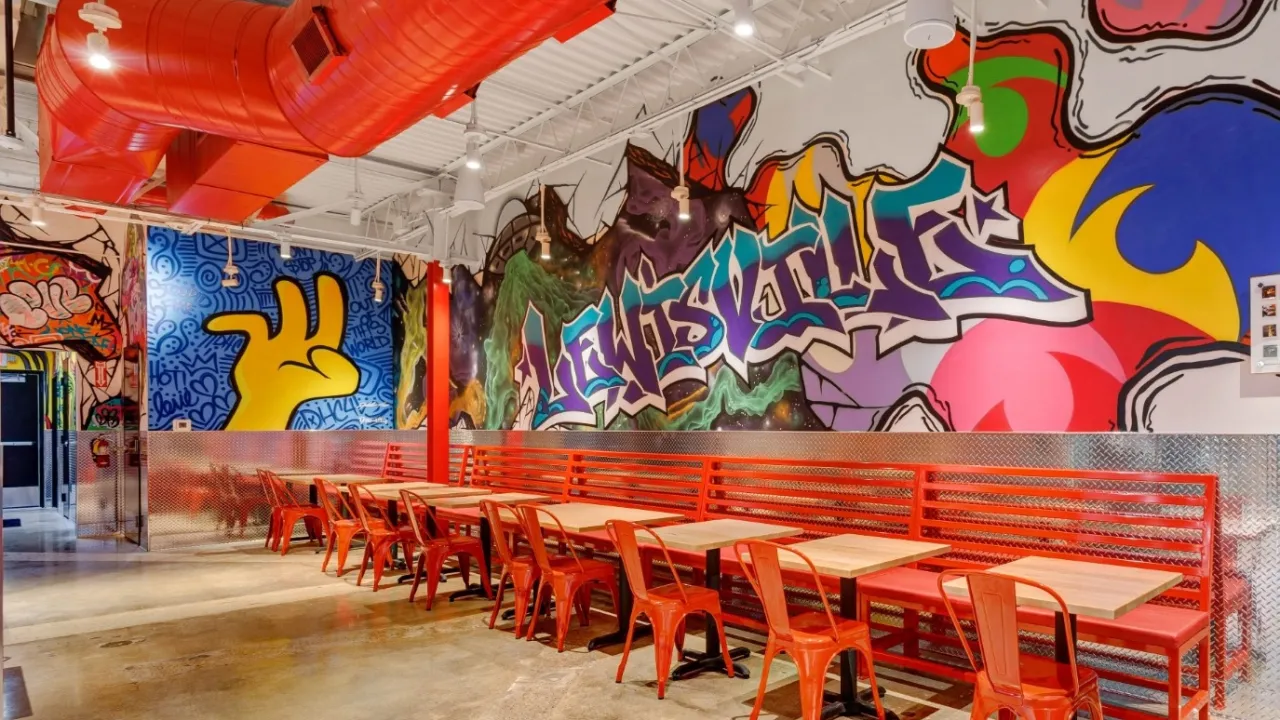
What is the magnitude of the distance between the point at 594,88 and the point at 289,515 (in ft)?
20.7

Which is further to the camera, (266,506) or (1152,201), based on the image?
(266,506)

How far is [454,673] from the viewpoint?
4789 millimetres

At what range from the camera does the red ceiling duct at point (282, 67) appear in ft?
11.4

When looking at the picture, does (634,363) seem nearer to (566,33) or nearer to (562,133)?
(562,133)

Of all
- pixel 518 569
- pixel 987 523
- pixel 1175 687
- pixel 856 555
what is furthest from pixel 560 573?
pixel 1175 687

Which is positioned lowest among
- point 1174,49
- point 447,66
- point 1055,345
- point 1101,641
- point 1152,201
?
point 1101,641

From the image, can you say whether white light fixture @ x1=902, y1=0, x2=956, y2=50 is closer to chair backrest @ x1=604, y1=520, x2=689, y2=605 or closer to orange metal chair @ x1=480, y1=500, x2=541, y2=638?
chair backrest @ x1=604, y1=520, x2=689, y2=605

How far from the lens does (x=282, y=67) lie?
13.8ft

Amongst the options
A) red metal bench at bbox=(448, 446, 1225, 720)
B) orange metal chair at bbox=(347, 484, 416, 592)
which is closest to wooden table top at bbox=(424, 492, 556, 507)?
orange metal chair at bbox=(347, 484, 416, 592)

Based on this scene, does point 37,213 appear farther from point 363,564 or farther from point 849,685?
point 849,685

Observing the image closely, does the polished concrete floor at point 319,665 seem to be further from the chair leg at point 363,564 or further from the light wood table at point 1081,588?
the light wood table at point 1081,588

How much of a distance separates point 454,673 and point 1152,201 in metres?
5.09

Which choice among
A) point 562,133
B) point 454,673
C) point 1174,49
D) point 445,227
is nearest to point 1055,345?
point 1174,49

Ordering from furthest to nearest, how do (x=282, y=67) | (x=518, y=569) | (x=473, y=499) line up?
(x=473, y=499)
(x=518, y=569)
(x=282, y=67)
